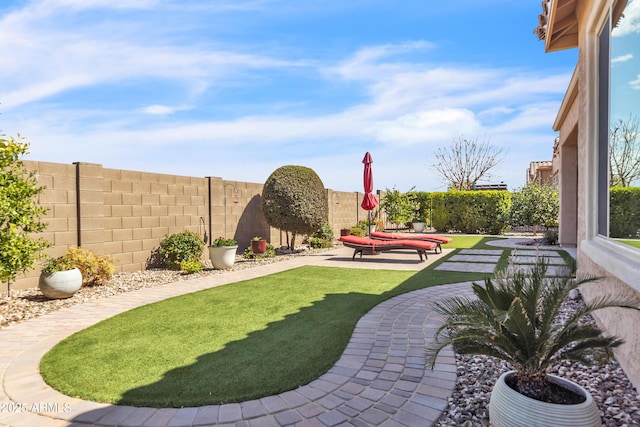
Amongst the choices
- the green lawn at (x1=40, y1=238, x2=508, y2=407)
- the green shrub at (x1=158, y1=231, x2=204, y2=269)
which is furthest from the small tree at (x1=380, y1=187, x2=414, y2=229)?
the green lawn at (x1=40, y1=238, x2=508, y2=407)

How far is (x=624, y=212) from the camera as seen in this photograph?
3832 mm

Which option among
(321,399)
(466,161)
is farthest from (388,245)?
(466,161)

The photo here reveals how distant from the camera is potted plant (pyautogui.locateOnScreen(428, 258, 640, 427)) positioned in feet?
7.46

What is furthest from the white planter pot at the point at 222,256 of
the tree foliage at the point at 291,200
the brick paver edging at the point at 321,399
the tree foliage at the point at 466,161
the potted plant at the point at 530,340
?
the tree foliage at the point at 466,161

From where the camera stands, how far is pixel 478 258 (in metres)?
10.9

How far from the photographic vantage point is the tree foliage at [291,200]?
1230cm

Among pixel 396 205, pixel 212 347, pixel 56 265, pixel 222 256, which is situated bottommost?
pixel 212 347

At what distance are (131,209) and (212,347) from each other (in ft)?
19.6

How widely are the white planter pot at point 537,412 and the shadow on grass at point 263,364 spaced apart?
164 centimetres

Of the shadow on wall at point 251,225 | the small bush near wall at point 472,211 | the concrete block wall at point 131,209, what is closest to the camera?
the concrete block wall at point 131,209

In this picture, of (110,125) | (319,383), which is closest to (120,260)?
(110,125)

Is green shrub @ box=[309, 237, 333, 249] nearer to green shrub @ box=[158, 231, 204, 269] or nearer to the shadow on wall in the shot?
the shadow on wall

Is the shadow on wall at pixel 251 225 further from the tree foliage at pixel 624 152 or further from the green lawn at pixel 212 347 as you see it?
the tree foliage at pixel 624 152

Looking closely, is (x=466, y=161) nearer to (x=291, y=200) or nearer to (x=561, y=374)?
(x=291, y=200)
